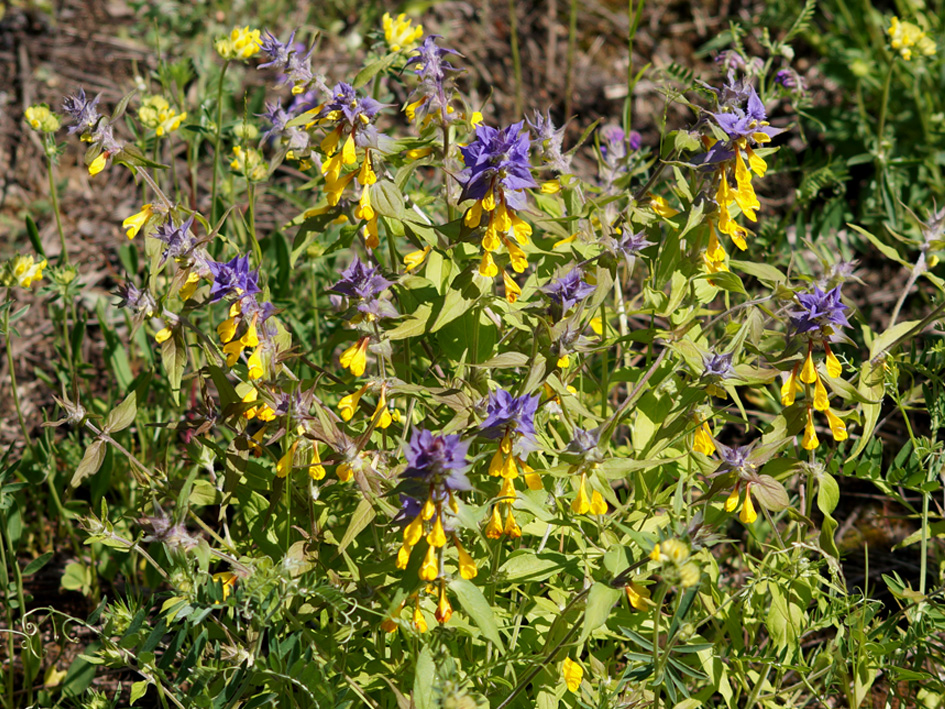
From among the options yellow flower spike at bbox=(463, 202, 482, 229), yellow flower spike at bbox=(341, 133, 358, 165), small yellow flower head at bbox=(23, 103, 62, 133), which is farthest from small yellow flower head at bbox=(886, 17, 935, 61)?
small yellow flower head at bbox=(23, 103, 62, 133)

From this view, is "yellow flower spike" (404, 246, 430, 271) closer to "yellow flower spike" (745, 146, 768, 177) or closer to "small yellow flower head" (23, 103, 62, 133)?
"yellow flower spike" (745, 146, 768, 177)

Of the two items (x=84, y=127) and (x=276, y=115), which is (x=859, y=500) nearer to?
(x=276, y=115)

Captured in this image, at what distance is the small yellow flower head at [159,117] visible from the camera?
2.43 meters

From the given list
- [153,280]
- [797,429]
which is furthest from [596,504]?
[153,280]

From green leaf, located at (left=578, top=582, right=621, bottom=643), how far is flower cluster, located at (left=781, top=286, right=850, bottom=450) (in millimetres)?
529

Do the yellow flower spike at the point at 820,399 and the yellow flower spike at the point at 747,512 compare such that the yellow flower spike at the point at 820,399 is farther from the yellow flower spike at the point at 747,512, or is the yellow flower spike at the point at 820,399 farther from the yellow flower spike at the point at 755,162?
the yellow flower spike at the point at 755,162

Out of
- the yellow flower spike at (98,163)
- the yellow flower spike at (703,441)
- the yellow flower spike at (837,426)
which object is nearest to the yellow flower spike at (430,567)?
the yellow flower spike at (703,441)

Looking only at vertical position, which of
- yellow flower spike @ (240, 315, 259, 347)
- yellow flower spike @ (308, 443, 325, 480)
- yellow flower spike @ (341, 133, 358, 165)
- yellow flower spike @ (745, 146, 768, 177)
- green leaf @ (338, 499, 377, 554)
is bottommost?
green leaf @ (338, 499, 377, 554)

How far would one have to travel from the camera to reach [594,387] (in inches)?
94.9

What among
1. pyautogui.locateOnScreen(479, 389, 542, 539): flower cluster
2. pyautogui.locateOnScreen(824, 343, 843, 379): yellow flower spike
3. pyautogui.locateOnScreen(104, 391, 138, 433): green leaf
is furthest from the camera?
pyautogui.locateOnScreen(104, 391, 138, 433): green leaf

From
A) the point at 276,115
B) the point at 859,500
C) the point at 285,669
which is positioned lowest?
the point at 859,500

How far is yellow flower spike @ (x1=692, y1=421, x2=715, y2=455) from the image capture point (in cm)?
178

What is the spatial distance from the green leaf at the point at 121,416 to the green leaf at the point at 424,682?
80 cm

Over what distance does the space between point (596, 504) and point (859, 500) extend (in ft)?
5.72
